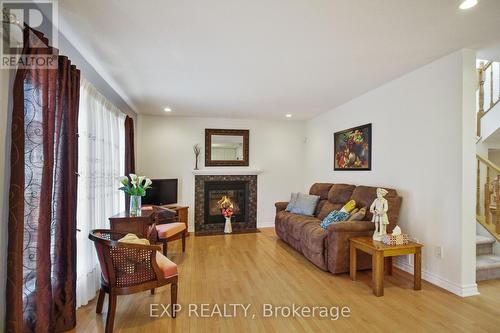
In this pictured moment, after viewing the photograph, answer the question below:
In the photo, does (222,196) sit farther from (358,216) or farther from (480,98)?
(480,98)

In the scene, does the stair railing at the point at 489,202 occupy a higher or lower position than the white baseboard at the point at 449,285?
A: higher

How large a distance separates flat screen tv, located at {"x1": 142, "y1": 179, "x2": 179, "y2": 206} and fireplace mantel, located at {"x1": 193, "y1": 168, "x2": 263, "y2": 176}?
0.58 m

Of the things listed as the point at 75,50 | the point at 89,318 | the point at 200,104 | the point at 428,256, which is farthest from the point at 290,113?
the point at 89,318

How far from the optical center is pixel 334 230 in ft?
10.3

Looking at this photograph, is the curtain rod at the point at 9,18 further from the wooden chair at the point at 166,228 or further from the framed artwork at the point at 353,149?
Result: the framed artwork at the point at 353,149

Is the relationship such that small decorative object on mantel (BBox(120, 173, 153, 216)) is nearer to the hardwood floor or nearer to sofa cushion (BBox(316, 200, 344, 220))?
the hardwood floor

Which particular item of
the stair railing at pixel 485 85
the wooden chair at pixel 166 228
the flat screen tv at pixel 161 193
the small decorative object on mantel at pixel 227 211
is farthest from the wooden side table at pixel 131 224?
the stair railing at pixel 485 85

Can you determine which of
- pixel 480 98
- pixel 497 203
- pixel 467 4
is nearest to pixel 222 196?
pixel 497 203

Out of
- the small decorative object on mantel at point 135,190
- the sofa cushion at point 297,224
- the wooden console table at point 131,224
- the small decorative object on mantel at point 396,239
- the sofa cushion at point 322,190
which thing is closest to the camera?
the small decorative object on mantel at point 396,239

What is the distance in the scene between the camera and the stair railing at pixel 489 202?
3.25 metres

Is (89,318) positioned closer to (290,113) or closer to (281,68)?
(281,68)

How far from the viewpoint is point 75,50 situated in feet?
8.10

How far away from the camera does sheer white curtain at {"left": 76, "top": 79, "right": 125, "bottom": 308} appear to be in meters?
2.53

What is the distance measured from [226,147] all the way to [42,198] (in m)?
4.25
